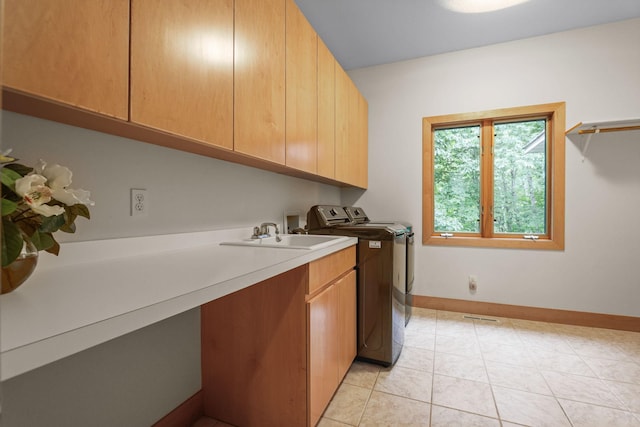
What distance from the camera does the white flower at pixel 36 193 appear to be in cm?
69

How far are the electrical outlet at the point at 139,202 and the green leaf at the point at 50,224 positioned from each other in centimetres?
45

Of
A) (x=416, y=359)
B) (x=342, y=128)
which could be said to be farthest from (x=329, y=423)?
(x=342, y=128)

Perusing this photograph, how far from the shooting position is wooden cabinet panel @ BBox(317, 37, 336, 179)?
6.77 ft

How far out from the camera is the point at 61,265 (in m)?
0.98

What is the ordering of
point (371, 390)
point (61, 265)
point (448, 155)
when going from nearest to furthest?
1. point (61, 265)
2. point (371, 390)
3. point (448, 155)

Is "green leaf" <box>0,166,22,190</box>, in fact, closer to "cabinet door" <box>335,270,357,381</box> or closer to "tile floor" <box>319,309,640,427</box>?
"cabinet door" <box>335,270,357,381</box>

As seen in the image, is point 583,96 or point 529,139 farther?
point 529,139

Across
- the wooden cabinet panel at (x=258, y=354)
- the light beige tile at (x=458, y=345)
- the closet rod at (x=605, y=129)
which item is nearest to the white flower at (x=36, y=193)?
the wooden cabinet panel at (x=258, y=354)

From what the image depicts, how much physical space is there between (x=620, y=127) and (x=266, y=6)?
2.82m

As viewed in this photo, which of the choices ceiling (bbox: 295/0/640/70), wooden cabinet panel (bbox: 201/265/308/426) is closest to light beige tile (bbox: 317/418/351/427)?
wooden cabinet panel (bbox: 201/265/308/426)

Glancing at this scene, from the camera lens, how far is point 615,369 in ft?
6.33

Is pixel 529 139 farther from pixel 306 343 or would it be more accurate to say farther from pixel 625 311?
pixel 306 343

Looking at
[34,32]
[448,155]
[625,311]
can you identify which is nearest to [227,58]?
[34,32]

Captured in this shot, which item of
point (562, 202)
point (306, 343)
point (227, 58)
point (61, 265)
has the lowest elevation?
point (306, 343)
